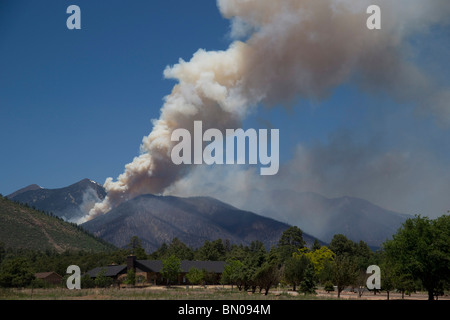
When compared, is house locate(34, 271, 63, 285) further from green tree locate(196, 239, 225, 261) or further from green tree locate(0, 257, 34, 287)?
green tree locate(196, 239, 225, 261)

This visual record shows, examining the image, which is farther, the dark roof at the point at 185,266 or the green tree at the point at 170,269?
the dark roof at the point at 185,266

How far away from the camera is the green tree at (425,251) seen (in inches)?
1812

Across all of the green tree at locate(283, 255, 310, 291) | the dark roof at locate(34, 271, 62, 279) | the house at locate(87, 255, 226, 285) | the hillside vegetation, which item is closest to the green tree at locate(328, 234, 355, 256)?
the house at locate(87, 255, 226, 285)

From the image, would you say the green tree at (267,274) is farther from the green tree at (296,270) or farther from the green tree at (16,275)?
the green tree at (16,275)

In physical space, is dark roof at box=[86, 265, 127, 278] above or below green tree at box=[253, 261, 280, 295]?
below

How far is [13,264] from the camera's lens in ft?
253

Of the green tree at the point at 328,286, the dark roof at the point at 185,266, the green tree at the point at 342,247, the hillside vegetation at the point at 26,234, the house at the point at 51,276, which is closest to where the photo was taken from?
the green tree at the point at 328,286

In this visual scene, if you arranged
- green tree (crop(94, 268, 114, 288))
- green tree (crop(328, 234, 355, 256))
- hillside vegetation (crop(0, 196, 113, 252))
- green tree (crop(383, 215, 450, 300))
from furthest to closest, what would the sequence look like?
hillside vegetation (crop(0, 196, 113, 252)) < green tree (crop(328, 234, 355, 256)) < green tree (crop(94, 268, 114, 288)) < green tree (crop(383, 215, 450, 300))

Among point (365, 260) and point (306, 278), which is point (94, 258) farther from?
point (306, 278)

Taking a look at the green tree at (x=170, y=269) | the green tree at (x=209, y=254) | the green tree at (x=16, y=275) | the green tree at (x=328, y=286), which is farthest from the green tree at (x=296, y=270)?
the green tree at (x=209, y=254)

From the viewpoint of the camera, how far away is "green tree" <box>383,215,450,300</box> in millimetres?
46031
